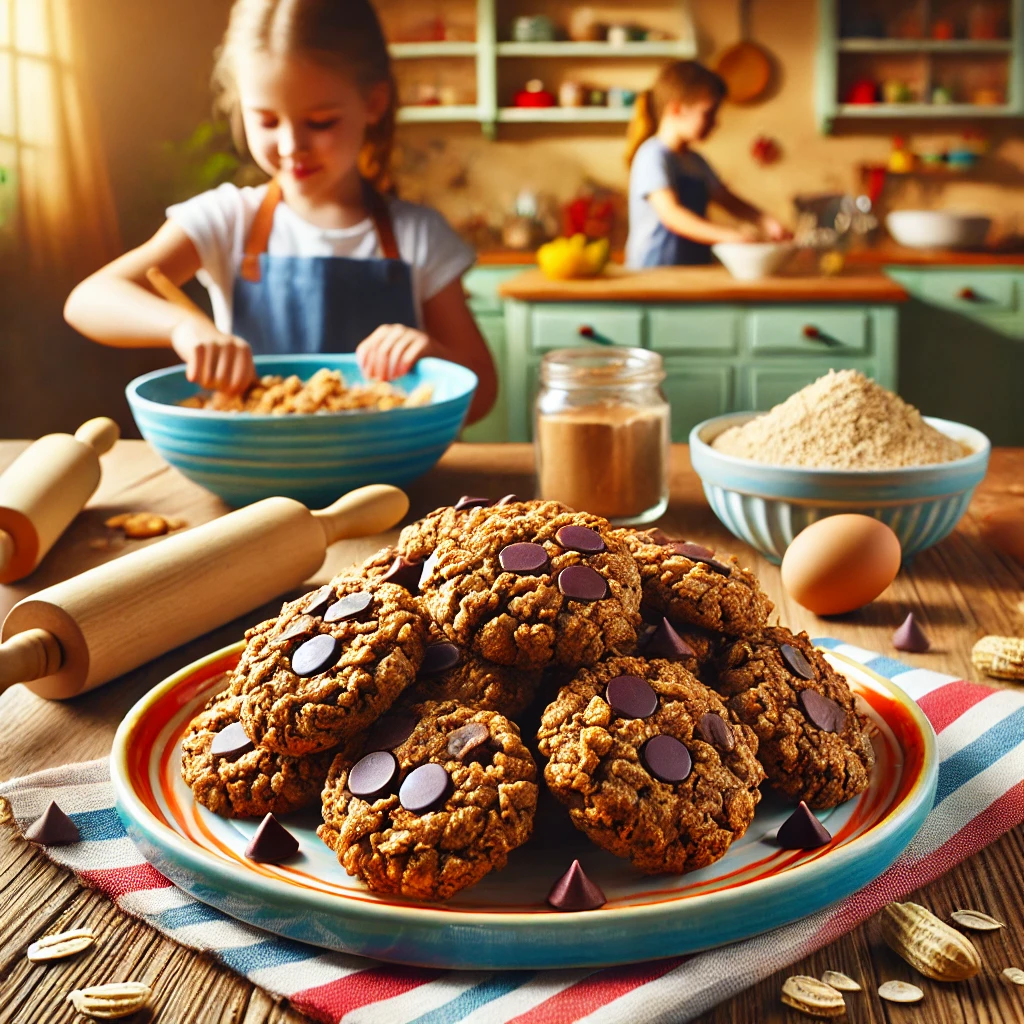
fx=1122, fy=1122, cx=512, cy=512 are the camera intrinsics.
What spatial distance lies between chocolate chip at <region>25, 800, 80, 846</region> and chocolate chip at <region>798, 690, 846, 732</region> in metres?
0.45

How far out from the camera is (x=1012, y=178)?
4.98 m

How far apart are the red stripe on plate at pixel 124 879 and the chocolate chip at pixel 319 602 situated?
0.17m

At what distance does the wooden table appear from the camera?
0.53 meters

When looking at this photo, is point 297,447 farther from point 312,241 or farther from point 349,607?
point 312,241

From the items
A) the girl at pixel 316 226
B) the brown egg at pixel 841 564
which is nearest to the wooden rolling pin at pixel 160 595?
the brown egg at pixel 841 564

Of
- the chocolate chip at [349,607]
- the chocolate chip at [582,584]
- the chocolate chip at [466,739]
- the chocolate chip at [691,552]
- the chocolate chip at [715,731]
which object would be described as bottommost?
the chocolate chip at [715,731]

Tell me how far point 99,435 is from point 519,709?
42.2 inches

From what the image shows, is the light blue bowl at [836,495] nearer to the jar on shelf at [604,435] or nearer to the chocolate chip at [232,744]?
the jar on shelf at [604,435]

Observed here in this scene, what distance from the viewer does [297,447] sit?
136cm

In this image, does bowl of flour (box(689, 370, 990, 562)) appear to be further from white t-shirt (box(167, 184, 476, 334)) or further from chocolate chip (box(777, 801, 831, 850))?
white t-shirt (box(167, 184, 476, 334))

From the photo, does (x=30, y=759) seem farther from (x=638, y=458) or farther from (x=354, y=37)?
(x=354, y=37)

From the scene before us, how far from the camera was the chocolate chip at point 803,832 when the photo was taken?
0.60m

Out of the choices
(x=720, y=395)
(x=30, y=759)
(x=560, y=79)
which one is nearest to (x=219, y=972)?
(x=30, y=759)

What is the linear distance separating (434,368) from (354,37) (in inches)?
61.6
